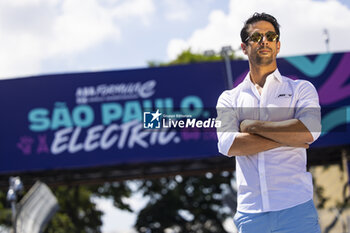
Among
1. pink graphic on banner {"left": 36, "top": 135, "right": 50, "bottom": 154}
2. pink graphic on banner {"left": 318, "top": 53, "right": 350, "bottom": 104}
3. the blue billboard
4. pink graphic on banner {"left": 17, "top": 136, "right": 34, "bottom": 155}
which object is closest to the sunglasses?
the blue billboard

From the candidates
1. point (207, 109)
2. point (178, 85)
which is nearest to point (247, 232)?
point (207, 109)

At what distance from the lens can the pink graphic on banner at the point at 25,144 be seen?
1445cm

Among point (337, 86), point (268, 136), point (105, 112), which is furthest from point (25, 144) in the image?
point (268, 136)

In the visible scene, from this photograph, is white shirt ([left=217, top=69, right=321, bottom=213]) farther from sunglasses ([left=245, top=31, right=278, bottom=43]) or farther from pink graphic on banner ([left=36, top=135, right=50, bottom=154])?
pink graphic on banner ([left=36, top=135, right=50, bottom=154])

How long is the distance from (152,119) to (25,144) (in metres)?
12.6

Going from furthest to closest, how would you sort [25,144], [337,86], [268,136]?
[25,144] → [337,86] → [268,136]

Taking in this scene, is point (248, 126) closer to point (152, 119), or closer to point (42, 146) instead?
point (152, 119)

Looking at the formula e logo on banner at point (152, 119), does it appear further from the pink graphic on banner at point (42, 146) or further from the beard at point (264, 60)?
the pink graphic on banner at point (42, 146)

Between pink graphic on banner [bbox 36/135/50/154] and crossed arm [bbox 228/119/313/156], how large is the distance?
12.2 meters

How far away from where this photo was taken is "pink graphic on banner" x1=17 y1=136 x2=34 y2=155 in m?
14.5

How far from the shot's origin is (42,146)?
14.4 meters

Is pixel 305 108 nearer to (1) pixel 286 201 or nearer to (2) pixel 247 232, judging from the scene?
(1) pixel 286 201

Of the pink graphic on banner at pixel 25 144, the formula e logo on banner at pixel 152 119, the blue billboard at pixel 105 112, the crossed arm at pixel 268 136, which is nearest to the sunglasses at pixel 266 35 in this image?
the crossed arm at pixel 268 136

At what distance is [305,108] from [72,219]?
940 inches
